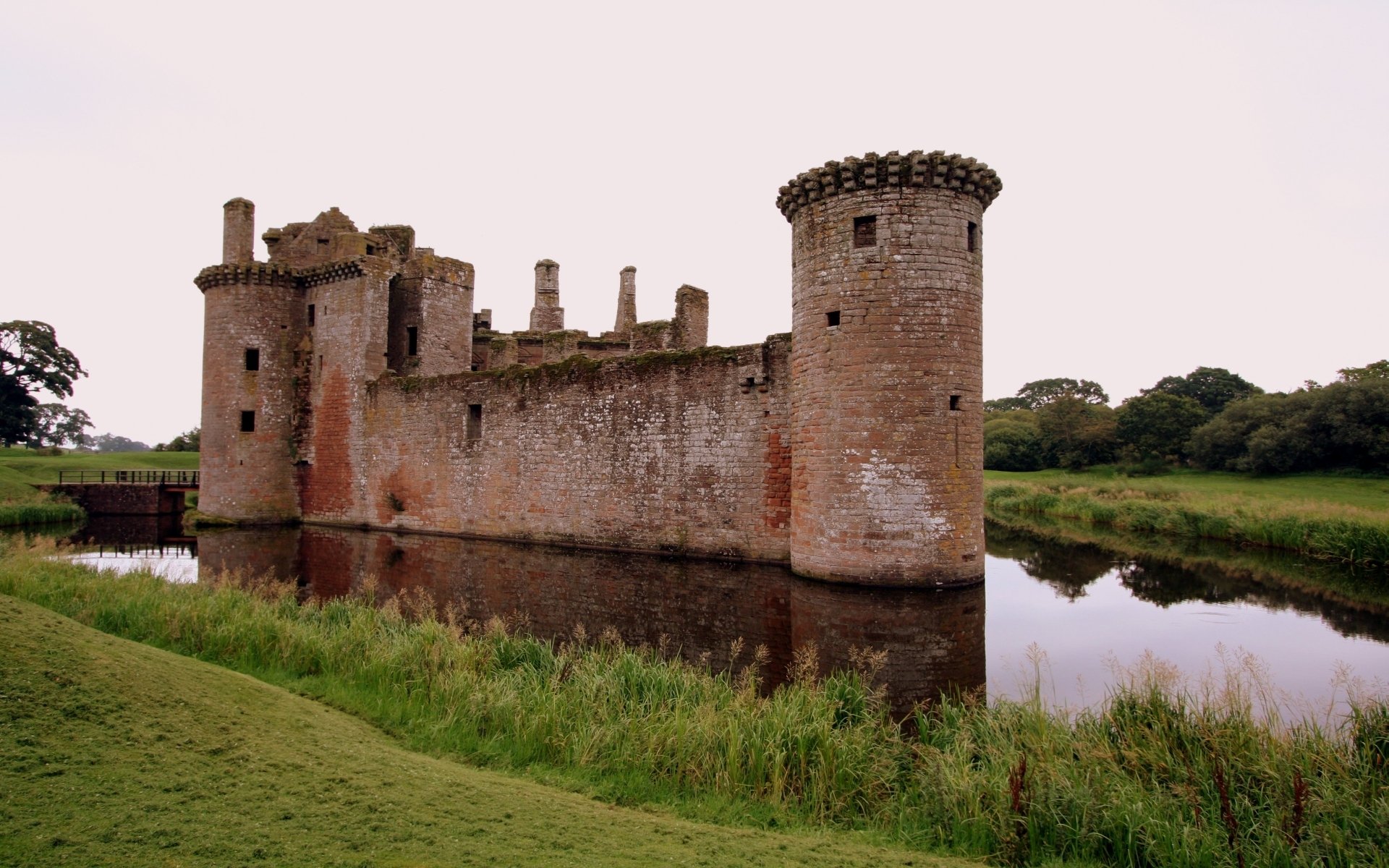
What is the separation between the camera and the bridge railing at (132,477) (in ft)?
101

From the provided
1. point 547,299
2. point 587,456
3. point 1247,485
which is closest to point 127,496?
point 547,299

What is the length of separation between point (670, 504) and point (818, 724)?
1101 centimetres

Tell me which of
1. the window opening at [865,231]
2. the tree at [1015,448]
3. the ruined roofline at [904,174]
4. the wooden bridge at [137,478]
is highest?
the ruined roofline at [904,174]

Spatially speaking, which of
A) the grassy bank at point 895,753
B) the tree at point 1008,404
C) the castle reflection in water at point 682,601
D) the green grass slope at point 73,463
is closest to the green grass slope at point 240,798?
the grassy bank at point 895,753

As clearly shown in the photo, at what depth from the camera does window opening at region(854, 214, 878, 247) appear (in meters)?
12.8

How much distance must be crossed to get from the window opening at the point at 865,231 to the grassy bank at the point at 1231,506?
12251 mm

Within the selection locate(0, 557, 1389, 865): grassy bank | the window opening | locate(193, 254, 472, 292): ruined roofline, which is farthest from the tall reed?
locate(193, 254, 472, 292): ruined roofline

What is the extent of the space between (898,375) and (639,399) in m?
6.42

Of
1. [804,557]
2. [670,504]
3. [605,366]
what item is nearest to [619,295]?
[605,366]

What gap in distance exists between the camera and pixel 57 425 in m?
59.7

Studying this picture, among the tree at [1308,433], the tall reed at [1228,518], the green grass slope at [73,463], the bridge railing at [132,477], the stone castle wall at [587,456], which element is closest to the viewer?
the stone castle wall at [587,456]

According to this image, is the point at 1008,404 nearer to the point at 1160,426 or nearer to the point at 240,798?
the point at 1160,426

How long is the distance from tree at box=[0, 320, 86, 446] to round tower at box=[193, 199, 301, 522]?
31851mm

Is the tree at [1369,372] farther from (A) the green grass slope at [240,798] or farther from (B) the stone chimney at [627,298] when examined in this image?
(A) the green grass slope at [240,798]
